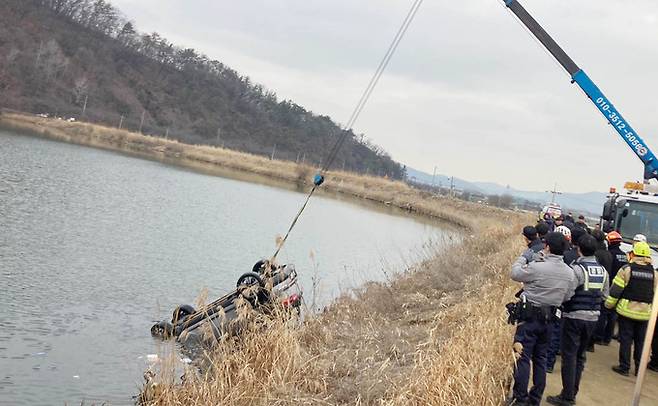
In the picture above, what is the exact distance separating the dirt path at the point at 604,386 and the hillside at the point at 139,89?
66676 mm

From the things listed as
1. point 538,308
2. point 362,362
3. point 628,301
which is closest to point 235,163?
point 362,362

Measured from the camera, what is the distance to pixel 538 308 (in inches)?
227

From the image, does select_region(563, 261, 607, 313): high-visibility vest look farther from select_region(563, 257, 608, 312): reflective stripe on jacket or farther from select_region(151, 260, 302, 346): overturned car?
A: select_region(151, 260, 302, 346): overturned car

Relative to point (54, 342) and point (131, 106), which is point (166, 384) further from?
point (131, 106)

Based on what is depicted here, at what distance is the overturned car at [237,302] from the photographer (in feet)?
26.1

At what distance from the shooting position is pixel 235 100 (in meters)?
124

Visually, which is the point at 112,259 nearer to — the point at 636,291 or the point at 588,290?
the point at 588,290

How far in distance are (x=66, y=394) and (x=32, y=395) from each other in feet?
1.18

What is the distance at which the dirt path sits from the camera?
22.0ft

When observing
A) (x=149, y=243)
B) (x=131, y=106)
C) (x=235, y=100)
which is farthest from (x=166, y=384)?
(x=235, y=100)

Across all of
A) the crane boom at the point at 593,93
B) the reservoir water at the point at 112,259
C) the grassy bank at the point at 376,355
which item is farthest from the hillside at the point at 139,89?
the grassy bank at the point at 376,355

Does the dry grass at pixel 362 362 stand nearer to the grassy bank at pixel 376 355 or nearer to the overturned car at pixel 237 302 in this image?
the grassy bank at pixel 376 355

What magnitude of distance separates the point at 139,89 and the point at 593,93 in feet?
322

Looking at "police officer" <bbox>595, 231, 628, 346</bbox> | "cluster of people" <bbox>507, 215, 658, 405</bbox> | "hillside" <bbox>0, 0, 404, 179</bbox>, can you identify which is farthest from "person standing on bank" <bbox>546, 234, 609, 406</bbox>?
"hillside" <bbox>0, 0, 404, 179</bbox>
